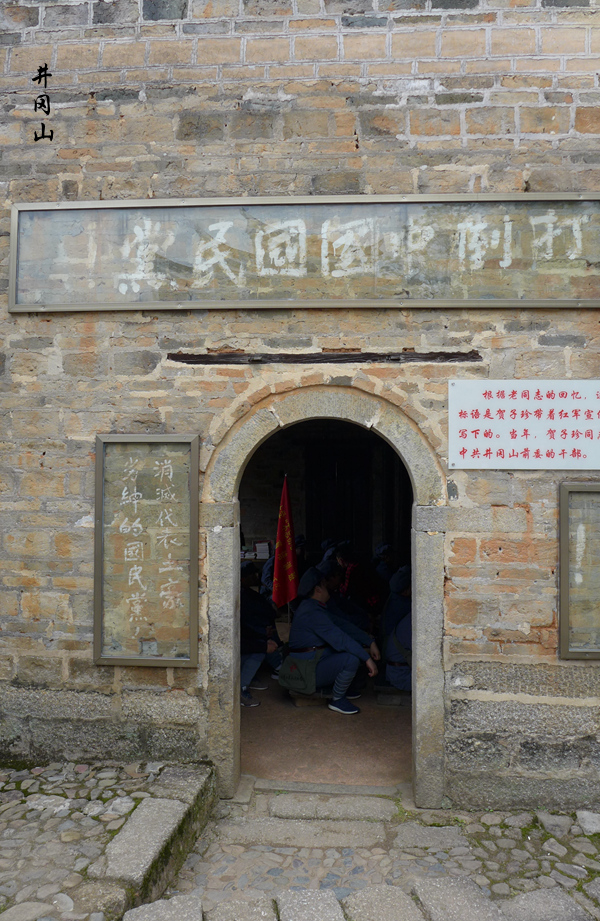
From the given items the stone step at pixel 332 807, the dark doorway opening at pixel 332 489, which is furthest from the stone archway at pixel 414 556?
the dark doorway opening at pixel 332 489

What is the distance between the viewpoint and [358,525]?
9.82 m

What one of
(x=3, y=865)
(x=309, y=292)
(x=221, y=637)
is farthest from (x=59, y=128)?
(x=3, y=865)

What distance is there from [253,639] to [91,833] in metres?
2.47

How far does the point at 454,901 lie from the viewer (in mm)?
3014

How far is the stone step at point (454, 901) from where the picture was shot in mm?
2915

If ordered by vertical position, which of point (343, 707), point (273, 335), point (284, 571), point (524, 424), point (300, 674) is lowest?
point (343, 707)

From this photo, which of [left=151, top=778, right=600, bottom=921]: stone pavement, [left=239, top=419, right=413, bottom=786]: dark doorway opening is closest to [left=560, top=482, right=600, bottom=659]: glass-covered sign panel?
[left=151, top=778, right=600, bottom=921]: stone pavement

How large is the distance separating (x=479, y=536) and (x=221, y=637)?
1.73 meters

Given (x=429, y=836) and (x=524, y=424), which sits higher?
(x=524, y=424)

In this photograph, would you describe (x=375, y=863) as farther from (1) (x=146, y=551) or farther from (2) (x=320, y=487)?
(2) (x=320, y=487)

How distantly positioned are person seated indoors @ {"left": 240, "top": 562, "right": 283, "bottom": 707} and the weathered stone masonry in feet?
4.82

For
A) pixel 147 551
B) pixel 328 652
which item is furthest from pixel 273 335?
pixel 328 652

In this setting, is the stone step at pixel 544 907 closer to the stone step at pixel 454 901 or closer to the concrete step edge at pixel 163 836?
the stone step at pixel 454 901

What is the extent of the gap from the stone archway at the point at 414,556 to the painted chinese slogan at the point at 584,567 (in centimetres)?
79
